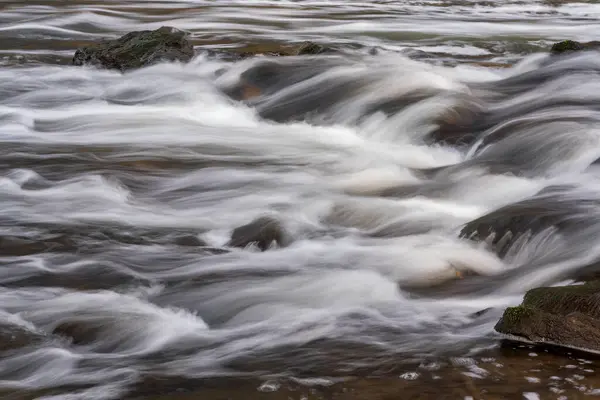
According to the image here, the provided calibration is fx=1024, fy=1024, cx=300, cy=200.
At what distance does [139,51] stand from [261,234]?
616 cm

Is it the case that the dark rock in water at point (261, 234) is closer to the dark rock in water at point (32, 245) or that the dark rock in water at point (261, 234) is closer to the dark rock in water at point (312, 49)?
the dark rock in water at point (32, 245)

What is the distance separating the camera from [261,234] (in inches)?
226

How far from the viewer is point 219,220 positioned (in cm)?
621

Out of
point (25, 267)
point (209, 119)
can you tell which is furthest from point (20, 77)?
point (25, 267)

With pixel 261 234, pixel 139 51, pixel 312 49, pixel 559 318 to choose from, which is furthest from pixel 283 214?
pixel 139 51

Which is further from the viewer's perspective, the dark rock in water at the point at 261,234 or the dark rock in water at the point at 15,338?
the dark rock in water at the point at 261,234

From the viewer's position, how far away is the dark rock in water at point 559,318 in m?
3.98

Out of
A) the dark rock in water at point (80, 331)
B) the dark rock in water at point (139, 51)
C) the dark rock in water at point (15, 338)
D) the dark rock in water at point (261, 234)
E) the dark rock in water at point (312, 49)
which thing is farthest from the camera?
the dark rock in water at point (139, 51)

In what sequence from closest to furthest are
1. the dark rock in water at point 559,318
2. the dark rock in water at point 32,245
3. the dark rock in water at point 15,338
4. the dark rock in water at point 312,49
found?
the dark rock in water at point 559,318
the dark rock in water at point 15,338
the dark rock in water at point 32,245
the dark rock in water at point 312,49

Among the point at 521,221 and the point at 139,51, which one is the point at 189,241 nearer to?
the point at 521,221

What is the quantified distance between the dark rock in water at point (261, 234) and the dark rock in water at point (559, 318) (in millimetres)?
1806

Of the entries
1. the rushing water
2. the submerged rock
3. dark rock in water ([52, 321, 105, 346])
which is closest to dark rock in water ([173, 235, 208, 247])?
the rushing water

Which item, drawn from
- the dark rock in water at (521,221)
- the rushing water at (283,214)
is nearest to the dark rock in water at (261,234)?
the rushing water at (283,214)

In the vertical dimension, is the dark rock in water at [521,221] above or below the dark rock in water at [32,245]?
above
